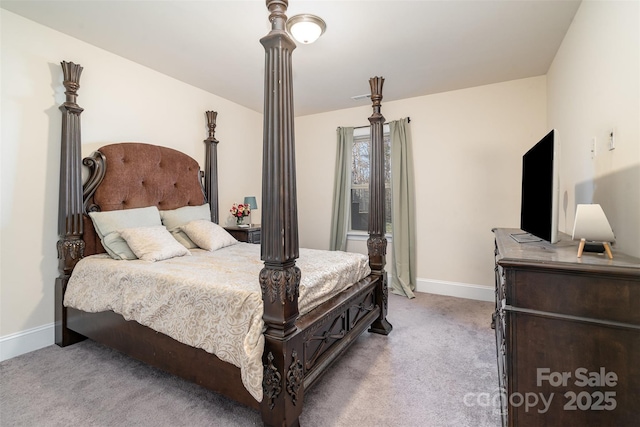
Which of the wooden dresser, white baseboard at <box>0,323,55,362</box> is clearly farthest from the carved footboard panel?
white baseboard at <box>0,323,55,362</box>

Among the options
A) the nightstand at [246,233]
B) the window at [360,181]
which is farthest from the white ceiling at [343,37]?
the nightstand at [246,233]

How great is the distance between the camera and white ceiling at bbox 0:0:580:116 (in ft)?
7.00

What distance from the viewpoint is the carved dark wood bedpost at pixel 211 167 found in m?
3.75

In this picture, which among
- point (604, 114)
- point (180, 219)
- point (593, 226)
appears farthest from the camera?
point (180, 219)

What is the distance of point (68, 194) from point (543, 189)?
346cm

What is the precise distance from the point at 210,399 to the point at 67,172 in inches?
84.4

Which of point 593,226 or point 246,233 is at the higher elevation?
point 593,226

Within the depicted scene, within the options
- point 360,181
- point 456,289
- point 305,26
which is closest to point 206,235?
point 305,26

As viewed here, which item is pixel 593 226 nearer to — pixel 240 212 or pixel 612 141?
pixel 612 141

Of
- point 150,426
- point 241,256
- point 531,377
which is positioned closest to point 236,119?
point 241,256

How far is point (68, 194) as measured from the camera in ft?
7.92

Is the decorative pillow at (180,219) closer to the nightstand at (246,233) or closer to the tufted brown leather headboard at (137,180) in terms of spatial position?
the tufted brown leather headboard at (137,180)

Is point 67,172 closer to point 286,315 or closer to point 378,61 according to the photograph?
point 286,315

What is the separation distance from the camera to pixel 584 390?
114cm
